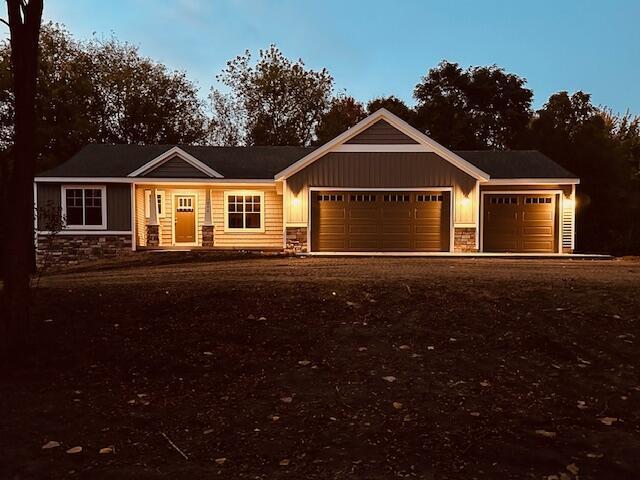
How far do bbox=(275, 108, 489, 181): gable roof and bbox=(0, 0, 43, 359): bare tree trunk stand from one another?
13054mm

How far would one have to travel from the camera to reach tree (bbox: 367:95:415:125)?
1382 inches

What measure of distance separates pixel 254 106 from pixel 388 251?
2340 centimetres

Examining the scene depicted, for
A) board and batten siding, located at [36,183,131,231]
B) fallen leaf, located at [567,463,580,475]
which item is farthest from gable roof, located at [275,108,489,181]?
fallen leaf, located at [567,463,580,475]

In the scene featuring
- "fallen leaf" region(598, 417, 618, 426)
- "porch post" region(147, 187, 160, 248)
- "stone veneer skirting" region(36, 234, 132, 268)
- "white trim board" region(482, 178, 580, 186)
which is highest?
"white trim board" region(482, 178, 580, 186)

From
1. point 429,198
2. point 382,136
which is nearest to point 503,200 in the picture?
point 429,198

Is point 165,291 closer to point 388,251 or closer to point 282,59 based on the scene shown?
point 388,251

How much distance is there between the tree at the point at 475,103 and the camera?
36219 mm

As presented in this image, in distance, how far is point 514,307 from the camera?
755 centimetres

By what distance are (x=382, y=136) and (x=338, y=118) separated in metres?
20.1

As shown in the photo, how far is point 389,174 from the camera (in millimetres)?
18891

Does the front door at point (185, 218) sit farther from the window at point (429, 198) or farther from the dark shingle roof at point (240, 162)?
the window at point (429, 198)

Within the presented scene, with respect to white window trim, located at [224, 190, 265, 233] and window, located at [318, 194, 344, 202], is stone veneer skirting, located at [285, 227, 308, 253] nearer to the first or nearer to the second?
window, located at [318, 194, 344, 202]

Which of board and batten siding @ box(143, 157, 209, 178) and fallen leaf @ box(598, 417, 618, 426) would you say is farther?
board and batten siding @ box(143, 157, 209, 178)

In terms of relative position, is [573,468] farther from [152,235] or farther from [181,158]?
[152,235]
